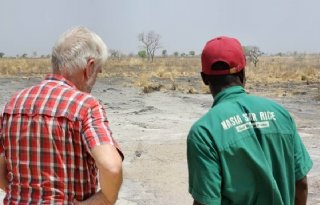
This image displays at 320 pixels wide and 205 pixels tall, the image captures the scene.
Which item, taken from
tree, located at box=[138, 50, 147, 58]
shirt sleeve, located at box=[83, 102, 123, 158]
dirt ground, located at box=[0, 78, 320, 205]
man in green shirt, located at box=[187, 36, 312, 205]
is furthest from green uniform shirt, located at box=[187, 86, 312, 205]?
tree, located at box=[138, 50, 147, 58]

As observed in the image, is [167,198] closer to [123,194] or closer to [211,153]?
[123,194]

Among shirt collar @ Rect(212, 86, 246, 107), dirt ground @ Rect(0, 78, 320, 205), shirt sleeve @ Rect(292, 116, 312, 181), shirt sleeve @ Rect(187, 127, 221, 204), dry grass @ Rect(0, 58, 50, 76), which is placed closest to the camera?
shirt sleeve @ Rect(187, 127, 221, 204)

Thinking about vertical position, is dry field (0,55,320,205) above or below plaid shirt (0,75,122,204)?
below

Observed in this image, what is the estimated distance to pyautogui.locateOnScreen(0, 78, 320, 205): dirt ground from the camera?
22.5ft

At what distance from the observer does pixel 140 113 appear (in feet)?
53.2

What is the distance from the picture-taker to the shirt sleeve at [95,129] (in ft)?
7.46

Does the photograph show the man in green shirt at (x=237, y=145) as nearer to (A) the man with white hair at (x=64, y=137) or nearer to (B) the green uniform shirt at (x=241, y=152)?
(B) the green uniform shirt at (x=241, y=152)

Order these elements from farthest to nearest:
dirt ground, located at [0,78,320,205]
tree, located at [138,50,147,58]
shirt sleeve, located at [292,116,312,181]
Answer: tree, located at [138,50,147,58], dirt ground, located at [0,78,320,205], shirt sleeve, located at [292,116,312,181]

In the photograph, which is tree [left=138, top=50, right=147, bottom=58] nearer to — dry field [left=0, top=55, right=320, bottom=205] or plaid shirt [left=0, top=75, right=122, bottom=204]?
dry field [left=0, top=55, right=320, bottom=205]

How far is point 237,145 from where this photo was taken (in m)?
2.27

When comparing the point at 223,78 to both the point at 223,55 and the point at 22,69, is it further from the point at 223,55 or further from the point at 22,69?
the point at 22,69

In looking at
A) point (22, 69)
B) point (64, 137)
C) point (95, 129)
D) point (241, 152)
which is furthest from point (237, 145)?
point (22, 69)

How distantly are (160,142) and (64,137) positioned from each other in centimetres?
846

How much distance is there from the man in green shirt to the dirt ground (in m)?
4.08
